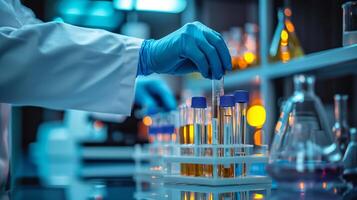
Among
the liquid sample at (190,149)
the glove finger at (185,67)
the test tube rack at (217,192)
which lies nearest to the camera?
the test tube rack at (217,192)

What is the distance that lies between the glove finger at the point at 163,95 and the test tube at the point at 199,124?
83cm

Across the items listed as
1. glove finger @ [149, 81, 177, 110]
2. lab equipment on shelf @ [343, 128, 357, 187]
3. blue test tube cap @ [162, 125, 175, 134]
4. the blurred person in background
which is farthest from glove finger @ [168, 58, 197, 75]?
glove finger @ [149, 81, 177, 110]

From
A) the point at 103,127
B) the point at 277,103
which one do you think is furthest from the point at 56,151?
the point at 277,103

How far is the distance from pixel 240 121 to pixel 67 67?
0.47 m

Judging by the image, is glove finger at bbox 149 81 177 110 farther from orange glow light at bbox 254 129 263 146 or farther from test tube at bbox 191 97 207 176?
test tube at bbox 191 97 207 176

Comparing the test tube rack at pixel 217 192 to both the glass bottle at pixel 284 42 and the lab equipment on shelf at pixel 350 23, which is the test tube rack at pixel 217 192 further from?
the glass bottle at pixel 284 42

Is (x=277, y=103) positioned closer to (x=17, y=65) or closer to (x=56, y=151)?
(x=17, y=65)

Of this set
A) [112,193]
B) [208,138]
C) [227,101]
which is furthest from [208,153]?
[112,193]

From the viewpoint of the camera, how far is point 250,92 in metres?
2.71

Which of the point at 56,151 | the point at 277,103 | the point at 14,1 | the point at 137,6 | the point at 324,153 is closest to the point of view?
the point at 14,1

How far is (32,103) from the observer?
3.91ft

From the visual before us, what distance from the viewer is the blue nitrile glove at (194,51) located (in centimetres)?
114

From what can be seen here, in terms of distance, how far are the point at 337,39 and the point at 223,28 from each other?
1.04 m

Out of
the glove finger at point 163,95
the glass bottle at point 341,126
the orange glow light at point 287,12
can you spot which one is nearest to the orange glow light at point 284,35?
the orange glow light at point 287,12
